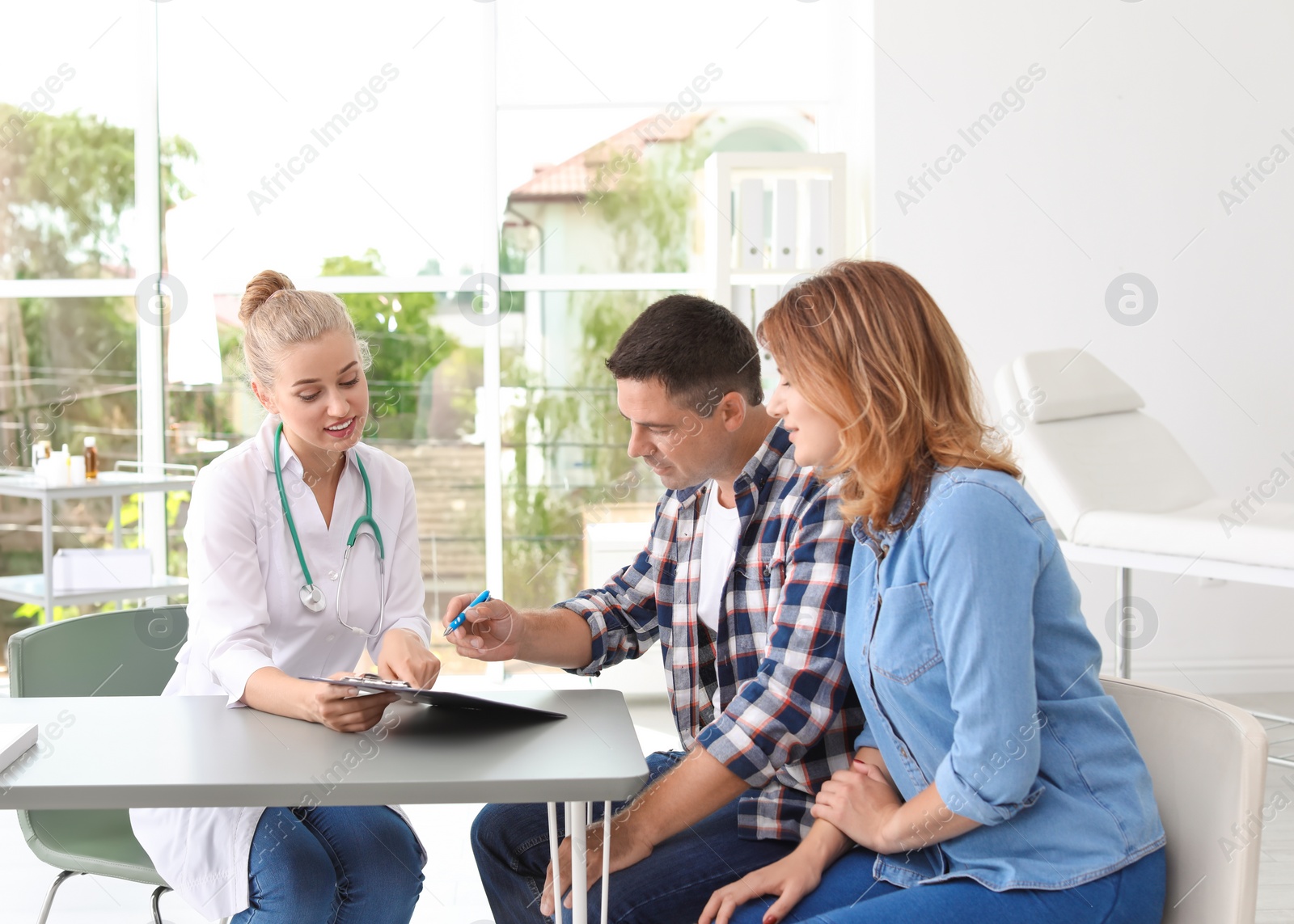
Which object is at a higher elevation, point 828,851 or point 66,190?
point 66,190

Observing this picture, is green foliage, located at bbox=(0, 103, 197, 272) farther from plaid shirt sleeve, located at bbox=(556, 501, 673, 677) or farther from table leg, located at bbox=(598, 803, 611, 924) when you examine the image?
table leg, located at bbox=(598, 803, 611, 924)

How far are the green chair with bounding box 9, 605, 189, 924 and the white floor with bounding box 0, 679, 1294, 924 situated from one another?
740 millimetres

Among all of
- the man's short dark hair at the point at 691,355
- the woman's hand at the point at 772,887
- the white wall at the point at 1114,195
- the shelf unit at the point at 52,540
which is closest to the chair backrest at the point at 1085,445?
the white wall at the point at 1114,195

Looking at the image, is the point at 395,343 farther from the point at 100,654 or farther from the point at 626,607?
the point at 626,607

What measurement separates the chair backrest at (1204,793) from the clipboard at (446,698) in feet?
2.17

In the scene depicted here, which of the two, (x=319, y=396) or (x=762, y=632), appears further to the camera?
(x=319, y=396)

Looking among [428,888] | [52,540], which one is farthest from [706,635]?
[52,540]

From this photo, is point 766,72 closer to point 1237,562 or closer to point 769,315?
point 1237,562

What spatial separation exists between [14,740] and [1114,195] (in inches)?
150

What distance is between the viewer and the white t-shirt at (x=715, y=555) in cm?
161

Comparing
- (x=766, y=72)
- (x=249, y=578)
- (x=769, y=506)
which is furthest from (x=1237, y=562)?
(x=766, y=72)

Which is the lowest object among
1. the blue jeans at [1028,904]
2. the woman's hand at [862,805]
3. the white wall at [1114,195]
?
the blue jeans at [1028,904]

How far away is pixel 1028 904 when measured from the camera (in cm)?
113

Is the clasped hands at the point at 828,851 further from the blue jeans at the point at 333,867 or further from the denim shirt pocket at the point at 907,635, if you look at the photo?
the blue jeans at the point at 333,867
